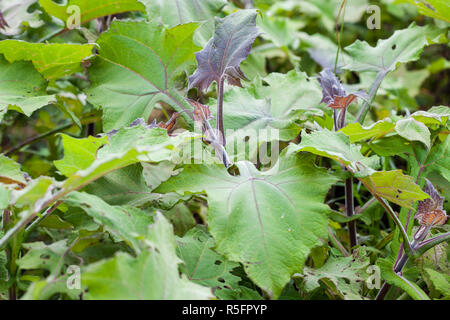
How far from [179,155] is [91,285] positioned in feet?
1.17

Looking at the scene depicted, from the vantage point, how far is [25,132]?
1807 mm

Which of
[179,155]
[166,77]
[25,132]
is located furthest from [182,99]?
[25,132]

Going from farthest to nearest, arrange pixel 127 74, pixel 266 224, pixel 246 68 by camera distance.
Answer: pixel 246 68 < pixel 127 74 < pixel 266 224

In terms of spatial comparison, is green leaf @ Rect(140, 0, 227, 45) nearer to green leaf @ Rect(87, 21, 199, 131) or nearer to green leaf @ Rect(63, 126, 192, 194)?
green leaf @ Rect(87, 21, 199, 131)

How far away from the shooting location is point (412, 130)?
2.52 ft

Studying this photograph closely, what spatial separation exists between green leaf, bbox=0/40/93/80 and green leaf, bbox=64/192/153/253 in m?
0.36

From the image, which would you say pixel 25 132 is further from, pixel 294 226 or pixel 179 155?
pixel 294 226

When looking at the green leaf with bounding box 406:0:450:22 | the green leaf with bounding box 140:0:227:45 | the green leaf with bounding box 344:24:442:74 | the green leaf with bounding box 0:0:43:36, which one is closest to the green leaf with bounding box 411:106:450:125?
the green leaf with bounding box 344:24:442:74

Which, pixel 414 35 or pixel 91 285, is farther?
pixel 414 35

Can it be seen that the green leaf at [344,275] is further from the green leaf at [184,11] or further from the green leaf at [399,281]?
the green leaf at [184,11]

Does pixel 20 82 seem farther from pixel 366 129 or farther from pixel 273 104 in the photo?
pixel 366 129

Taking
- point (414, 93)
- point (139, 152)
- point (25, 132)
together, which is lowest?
point (25, 132)

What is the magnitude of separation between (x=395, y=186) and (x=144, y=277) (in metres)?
0.43

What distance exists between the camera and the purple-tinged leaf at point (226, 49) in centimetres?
80
